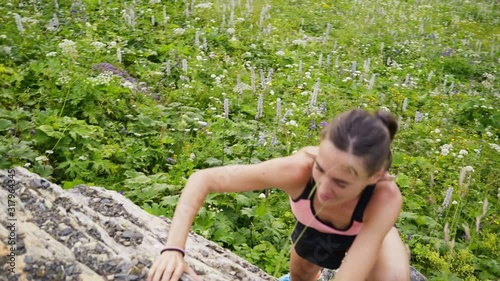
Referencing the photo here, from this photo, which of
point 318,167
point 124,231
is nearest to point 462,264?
point 318,167

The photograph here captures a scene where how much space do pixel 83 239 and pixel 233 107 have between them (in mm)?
4526

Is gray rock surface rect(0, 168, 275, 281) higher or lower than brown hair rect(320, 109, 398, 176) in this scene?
lower

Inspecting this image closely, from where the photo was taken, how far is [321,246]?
346cm

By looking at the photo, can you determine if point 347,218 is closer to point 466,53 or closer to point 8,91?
point 8,91

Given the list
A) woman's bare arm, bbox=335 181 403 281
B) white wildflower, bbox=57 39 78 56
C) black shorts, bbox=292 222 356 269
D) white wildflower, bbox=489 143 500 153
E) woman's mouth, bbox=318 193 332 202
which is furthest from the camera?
white wildflower, bbox=489 143 500 153

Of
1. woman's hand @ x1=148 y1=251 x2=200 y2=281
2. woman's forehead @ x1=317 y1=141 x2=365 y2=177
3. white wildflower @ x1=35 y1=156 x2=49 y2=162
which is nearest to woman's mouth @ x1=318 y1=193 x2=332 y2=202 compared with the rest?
woman's forehead @ x1=317 y1=141 x2=365 y2=177

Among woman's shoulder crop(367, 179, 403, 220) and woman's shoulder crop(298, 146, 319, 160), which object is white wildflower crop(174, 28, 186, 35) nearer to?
woman's shoulder crop(298, 146, 319, 160)

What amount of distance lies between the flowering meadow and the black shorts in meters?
0.22

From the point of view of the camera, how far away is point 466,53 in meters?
12.6

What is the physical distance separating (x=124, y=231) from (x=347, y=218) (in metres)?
1.61

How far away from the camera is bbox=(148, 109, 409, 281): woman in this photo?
8.34ft

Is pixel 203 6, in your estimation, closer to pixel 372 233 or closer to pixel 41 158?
pixel 41 158

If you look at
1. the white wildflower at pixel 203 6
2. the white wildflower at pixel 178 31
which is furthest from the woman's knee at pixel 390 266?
the white wildflower at pixel 203 6

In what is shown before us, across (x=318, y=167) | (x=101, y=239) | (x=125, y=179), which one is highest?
(x=318, y=167)
